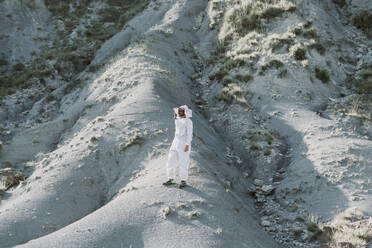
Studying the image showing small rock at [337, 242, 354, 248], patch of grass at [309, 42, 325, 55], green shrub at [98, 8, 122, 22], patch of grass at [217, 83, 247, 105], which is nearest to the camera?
small rock at [337, 242, 354, 248]

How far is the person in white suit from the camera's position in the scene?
475 inches

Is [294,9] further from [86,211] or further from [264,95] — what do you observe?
[86,211]

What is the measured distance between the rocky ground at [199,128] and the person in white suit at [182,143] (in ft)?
2.66

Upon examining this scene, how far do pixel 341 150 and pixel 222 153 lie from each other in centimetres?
581

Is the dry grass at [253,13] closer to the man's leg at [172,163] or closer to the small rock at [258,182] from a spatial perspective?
the small rock at [258,182]

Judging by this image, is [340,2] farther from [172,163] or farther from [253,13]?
[172,163]

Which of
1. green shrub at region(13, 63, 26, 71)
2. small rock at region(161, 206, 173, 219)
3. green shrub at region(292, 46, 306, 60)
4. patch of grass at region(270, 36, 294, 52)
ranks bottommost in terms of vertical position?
small rock at region(161, 206, 173, 219)

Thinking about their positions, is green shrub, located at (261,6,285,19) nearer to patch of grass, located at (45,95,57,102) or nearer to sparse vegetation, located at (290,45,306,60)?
sparse vegetation, located at (290,45,306,60)

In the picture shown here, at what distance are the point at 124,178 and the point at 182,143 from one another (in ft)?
13.7

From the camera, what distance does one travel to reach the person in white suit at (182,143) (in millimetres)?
12055

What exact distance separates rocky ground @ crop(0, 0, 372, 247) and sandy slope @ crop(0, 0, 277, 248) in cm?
7

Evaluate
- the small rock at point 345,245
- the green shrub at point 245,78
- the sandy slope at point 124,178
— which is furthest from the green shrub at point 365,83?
the small rock at point 345,245

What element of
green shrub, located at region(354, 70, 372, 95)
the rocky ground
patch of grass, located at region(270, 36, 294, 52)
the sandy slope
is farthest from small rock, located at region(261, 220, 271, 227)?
patch of grass, located at region(270, 36, 294, 52)

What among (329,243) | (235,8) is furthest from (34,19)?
(329,243)
